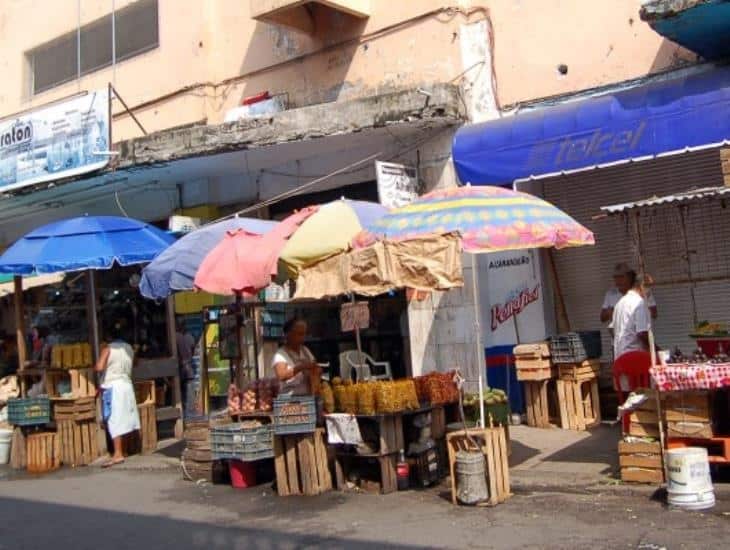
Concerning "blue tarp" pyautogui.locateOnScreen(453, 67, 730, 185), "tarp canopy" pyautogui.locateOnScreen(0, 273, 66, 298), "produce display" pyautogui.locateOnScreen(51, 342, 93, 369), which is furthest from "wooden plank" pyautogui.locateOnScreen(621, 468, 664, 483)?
"tarp canopy" pyautogui.locateOnScreen(0, 273, 66, 298)

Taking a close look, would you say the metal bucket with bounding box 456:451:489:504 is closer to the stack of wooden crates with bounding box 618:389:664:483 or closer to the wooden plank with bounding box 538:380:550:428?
the stack of wooden crates with bounding box 618:389:664:483

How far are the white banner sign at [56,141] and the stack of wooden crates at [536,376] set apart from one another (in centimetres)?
746

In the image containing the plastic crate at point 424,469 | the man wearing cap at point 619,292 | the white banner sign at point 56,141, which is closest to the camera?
the plastic crate at point 424,469

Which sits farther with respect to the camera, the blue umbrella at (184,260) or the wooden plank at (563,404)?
the wooden plank at (563,404)

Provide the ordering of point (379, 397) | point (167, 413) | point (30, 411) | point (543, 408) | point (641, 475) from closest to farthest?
point (641, 475)
point (379, 397)
point (543, 408)
point (30, 411)
point (167, 413)

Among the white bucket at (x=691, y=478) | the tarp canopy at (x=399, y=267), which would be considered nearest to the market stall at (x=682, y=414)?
the white bucket at (x=691, y=478)

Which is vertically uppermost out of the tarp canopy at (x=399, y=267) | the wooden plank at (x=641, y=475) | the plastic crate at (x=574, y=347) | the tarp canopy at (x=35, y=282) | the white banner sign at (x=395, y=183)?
the white banner sign at (x=395, y=183)

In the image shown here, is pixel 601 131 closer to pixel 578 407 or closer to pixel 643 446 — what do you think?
pixel 578 407

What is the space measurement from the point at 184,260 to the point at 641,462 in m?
5.19

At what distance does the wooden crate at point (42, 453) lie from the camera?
1131 cm

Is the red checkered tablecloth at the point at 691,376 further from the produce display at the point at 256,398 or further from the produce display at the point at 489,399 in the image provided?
the produce display at the point at 256,398

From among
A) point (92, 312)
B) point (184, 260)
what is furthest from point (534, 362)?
point (92, 312)

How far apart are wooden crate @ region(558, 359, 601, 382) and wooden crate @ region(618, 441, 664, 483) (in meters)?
2.75

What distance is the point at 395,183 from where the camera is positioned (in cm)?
1148
